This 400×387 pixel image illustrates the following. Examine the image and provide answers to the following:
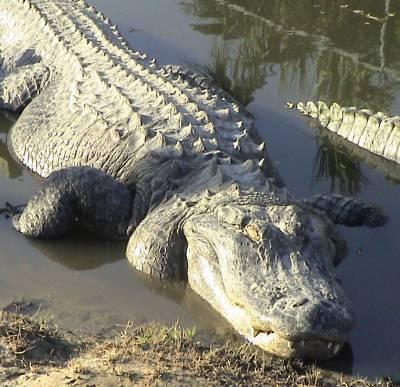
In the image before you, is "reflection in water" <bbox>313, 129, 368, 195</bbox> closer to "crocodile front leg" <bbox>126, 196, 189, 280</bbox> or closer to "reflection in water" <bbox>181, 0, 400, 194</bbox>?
"reflection in water" <bbox>181, 0, 400, 194</bbox>

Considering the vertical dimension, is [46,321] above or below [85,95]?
below

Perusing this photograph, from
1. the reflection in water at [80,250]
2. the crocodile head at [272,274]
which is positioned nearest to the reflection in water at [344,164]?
the crocodile head at [272,274]

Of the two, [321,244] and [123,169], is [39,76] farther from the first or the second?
[321,244]

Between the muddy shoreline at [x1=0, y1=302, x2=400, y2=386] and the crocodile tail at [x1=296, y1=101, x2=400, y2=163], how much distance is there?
3279mm

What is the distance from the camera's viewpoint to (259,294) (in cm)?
418

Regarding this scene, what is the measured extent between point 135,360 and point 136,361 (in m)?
0.01

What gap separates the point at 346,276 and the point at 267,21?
6477 millimetres

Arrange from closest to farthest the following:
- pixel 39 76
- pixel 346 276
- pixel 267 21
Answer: pixel 346 276 < pixel 39 76 < pixel 267 21

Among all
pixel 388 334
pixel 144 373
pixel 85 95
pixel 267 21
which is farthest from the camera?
pixel 267 21

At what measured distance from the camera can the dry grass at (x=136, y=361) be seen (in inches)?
141

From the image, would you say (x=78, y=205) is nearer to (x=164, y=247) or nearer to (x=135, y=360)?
(x=164, y=247)

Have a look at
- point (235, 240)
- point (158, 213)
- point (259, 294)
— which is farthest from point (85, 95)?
point (259, 294)

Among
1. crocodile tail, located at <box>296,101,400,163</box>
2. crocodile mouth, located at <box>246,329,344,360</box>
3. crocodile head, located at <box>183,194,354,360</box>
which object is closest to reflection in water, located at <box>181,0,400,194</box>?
crocodile tail, located at <box>296,101,400,163</box>

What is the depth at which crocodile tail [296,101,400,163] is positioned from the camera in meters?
6.91
